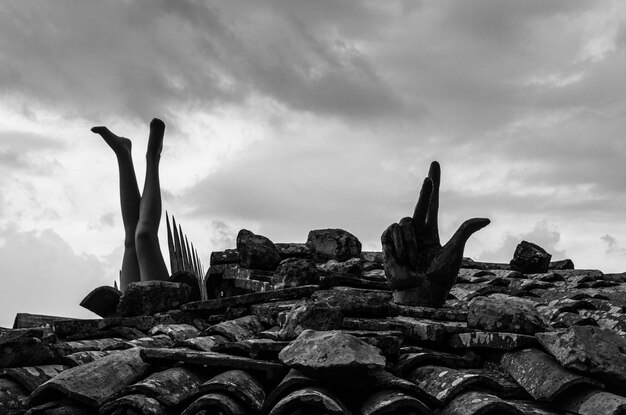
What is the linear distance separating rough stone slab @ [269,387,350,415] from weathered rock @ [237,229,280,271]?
5575mm

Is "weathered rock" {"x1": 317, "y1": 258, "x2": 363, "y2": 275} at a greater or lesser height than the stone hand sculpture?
greater

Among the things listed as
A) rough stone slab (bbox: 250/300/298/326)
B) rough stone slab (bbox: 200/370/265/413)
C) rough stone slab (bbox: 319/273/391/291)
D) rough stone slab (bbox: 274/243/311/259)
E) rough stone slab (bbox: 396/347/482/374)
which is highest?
rough stone slab (bbox: 274/243/311/259)

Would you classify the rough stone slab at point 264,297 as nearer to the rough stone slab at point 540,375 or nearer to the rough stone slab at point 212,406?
the rough stone slab at point 540,375

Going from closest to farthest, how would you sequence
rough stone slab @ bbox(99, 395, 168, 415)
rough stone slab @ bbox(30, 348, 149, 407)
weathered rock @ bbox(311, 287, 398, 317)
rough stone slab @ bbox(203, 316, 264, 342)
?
rough stone slab @ bbox(99, 395, 168, 415) → rough stone slab @ bbox(30, 348, 149, 407) → weathered rock @ bbox(311, 287, 398, 317) → rough stone slab @ bbox(203, 316, 264, 342)

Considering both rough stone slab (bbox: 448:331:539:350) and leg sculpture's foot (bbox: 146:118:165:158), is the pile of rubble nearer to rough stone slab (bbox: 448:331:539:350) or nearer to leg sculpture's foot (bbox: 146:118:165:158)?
rough stone slab (bbox: 448:331:539:350)

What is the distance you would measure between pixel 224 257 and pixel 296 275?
7.78 feet

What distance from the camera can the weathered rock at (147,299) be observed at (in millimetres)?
6836

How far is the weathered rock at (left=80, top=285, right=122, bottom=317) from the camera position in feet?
23.6

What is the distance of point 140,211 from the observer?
30.6ft

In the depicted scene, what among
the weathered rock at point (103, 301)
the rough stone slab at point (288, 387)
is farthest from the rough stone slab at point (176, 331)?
the rough stone slab at point (288, 387)

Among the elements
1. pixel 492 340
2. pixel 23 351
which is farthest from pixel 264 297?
pixel 492 340

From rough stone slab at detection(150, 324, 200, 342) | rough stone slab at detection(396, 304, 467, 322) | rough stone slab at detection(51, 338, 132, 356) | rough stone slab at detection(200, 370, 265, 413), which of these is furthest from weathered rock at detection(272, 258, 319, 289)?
A: rough stone slab at detection(200, 370, 265, 413)

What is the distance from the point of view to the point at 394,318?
18.0 feet

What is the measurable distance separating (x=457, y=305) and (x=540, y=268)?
12.6ft
